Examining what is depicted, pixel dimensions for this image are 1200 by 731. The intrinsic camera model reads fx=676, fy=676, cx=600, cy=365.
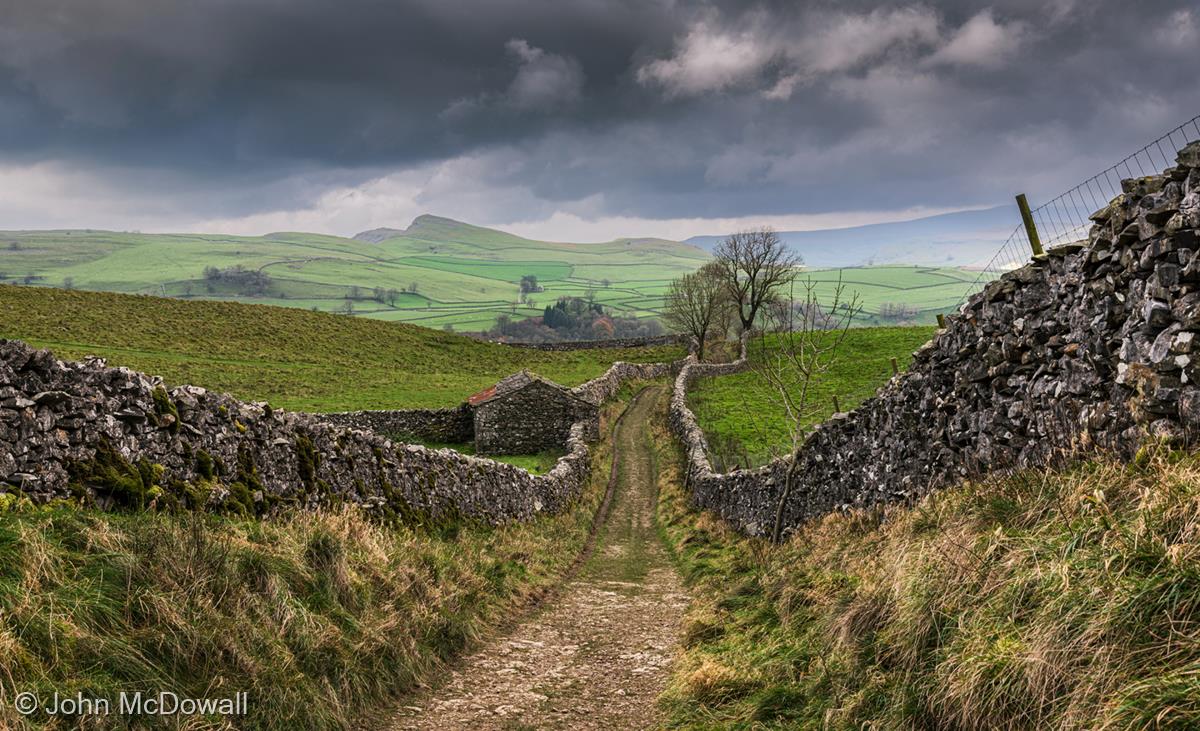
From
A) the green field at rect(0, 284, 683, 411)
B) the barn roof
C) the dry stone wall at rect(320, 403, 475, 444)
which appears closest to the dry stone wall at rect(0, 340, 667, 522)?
the barn roof

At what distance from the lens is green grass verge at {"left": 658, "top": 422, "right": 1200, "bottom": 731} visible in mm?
3582

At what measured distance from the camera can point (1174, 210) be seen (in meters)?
5.91

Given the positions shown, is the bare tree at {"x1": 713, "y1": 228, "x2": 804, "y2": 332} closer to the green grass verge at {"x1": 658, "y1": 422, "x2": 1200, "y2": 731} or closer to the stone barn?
the stone barn

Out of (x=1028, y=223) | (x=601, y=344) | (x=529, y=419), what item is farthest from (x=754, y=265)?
(x=1028, y=223)

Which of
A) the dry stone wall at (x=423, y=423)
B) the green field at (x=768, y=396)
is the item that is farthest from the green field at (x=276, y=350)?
the green field at (x=768, y=396)

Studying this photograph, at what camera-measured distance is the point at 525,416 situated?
3228 cm

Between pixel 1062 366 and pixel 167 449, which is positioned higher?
pixel 1062 366

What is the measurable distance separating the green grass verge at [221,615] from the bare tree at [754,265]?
60.9 m

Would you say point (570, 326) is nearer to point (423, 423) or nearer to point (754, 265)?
point (754, 265)

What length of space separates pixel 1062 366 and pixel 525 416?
26524 millimetres

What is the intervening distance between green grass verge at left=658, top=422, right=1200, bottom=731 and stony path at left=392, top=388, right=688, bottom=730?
0.77 m

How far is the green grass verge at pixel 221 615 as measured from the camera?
4574 mm

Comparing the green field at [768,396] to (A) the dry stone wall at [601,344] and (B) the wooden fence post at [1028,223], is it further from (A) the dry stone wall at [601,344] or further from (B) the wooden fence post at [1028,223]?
(A) the dry stone wall at [601,344]

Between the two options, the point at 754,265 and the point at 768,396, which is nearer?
the point at 768,396
